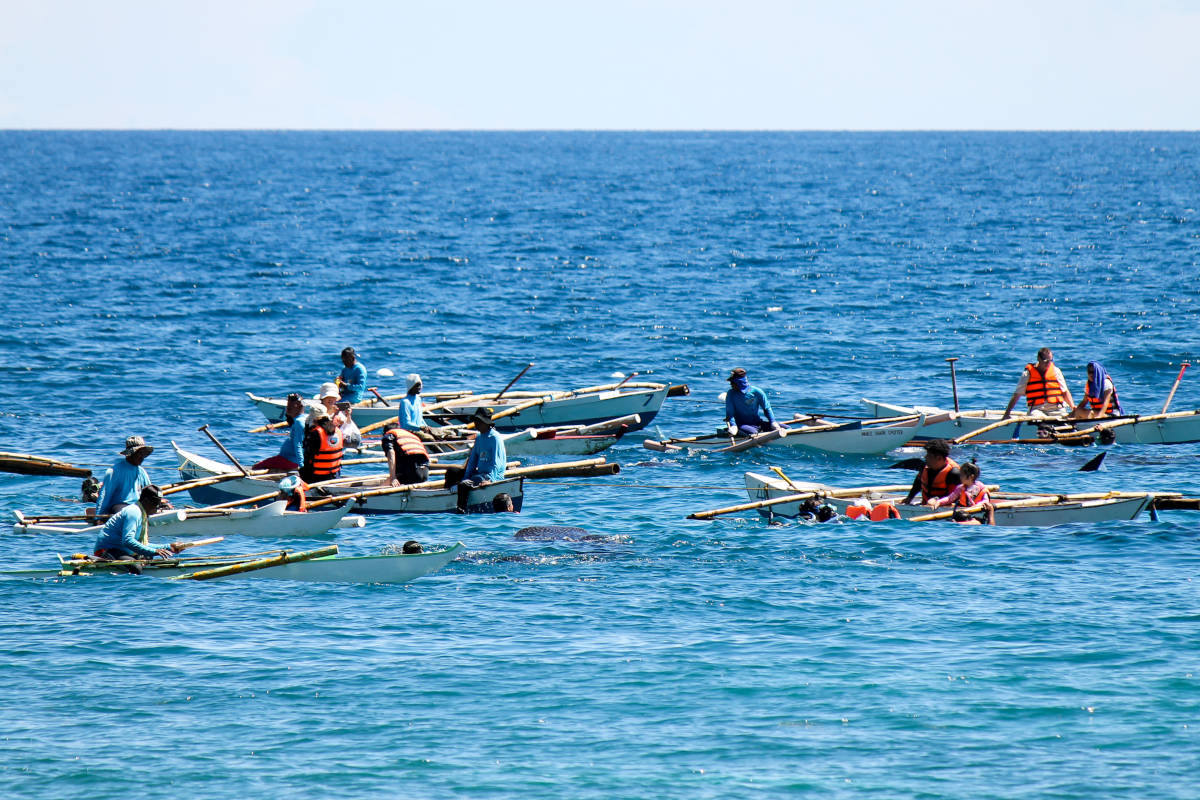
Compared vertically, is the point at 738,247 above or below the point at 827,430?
above

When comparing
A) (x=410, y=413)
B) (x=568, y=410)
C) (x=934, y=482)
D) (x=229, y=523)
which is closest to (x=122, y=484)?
(x=229, y=523)

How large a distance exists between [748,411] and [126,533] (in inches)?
486

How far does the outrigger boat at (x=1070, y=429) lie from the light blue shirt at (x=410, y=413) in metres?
9.57

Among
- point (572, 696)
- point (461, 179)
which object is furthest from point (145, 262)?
point (461, 179)

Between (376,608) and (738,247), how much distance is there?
54.2m

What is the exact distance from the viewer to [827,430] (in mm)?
25406

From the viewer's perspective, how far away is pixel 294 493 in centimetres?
2009

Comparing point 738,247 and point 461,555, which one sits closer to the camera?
point 461,555

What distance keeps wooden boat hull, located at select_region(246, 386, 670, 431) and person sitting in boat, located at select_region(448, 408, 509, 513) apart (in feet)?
22.3

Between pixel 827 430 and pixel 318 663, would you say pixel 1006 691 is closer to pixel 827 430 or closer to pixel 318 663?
pixel 318 663

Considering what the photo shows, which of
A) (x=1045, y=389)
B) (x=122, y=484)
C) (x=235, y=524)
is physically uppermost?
(x=1045, y=389)

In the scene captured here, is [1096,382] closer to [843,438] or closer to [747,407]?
[843,438]

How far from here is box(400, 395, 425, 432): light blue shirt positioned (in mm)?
24219

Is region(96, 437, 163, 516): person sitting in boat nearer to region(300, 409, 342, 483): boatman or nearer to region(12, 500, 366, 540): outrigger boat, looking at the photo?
region(12, 500, 366, 540): outrigger boat
